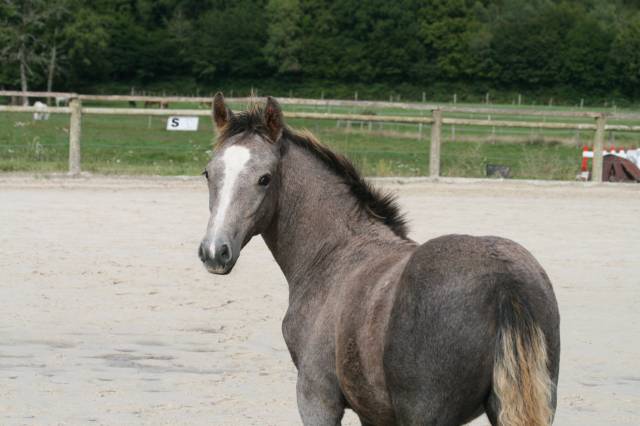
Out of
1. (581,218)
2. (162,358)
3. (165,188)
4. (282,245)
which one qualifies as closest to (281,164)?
(282,245)

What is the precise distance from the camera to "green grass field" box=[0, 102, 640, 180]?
16.7m

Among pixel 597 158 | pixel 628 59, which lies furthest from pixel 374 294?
pixel 628 59

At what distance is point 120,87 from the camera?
7062cm

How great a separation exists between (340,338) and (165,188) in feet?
37.6

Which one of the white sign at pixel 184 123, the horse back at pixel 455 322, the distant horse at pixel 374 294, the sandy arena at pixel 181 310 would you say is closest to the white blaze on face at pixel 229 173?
the distant horse at pixel 374 294

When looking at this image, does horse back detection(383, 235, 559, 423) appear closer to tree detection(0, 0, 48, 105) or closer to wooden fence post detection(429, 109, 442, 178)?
wooden fence post detection(429, 109, 442, 178)

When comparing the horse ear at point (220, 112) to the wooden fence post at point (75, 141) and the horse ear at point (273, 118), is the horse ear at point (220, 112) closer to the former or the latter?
the horse ear at point (273, 118)

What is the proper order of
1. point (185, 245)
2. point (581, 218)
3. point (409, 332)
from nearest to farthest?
point (409, 332), point (185, 245), point (581, 218)

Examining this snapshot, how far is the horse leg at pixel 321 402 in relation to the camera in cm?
335

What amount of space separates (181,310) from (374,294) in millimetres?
4268

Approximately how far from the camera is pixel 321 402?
11.0 feet

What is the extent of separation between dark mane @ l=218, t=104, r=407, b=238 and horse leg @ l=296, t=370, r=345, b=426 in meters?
0.76

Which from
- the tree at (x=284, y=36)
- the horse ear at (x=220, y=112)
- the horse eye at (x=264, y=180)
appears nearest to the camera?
the horse eye at (x=264, y=180)

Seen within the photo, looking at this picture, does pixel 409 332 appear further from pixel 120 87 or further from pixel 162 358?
pixel 120 87
